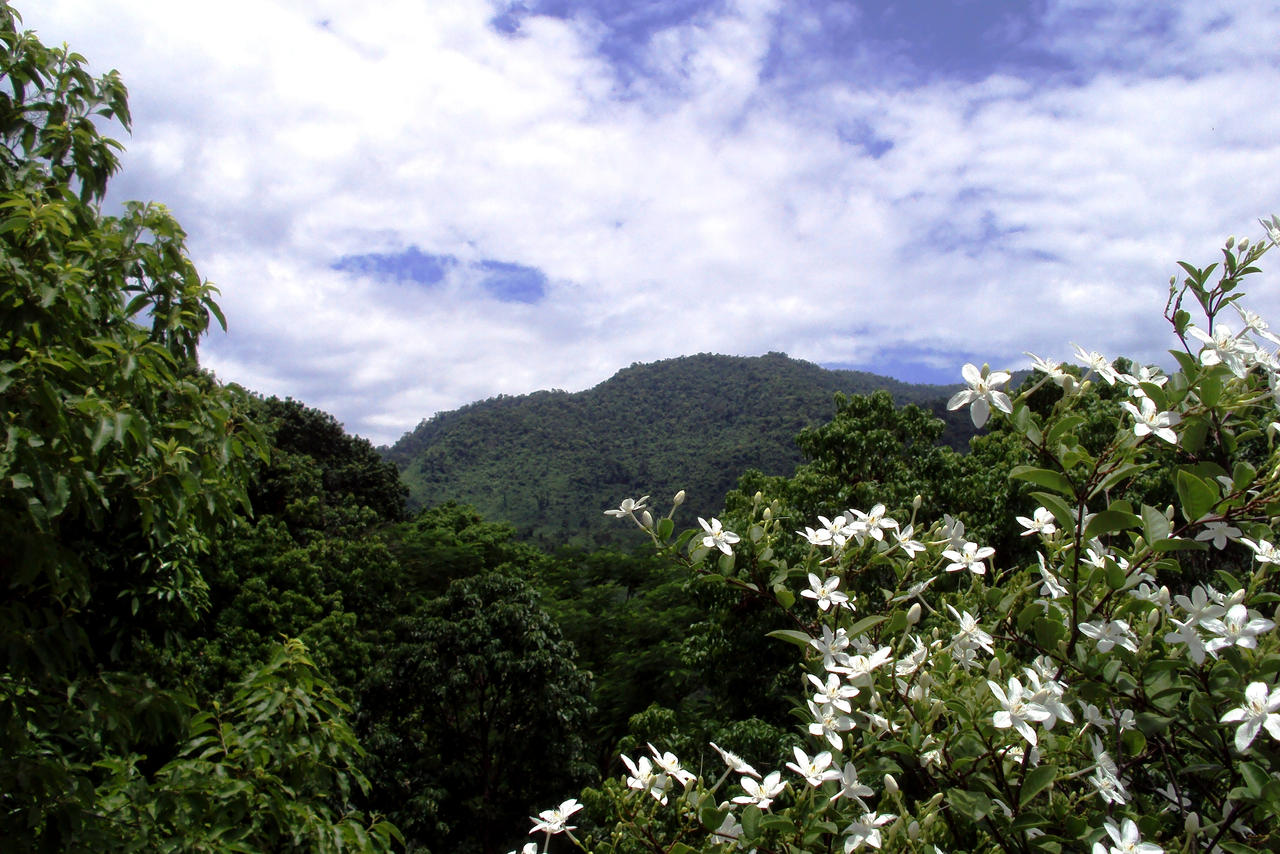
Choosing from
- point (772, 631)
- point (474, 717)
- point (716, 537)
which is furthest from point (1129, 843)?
point (474, 717)

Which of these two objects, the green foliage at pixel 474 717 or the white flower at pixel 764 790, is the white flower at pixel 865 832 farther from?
the green foliage at pixel 474 717

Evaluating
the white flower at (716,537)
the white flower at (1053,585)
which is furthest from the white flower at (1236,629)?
the white flower at (716,537)

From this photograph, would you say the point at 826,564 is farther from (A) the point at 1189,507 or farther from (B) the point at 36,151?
(B) the point at 36,151

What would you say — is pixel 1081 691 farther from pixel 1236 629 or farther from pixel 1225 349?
pixel 1225 349

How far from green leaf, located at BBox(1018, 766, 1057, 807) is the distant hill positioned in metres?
35.7

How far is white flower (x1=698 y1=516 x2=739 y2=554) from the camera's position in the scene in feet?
4.75

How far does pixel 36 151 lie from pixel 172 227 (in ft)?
1.16

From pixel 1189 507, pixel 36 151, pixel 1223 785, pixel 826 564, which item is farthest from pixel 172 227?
pixel 1223 785

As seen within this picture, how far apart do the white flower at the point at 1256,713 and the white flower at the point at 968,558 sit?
1.45ft

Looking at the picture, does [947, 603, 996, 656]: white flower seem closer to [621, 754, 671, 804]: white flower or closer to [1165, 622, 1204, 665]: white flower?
[1165, 622, 1204, 665]: white flower

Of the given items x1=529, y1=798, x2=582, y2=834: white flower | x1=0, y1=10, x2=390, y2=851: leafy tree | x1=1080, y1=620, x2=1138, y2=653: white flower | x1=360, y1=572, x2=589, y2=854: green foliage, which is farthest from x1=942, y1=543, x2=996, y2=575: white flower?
x1=360, y1=572, x2=589, y2=854: green foliage

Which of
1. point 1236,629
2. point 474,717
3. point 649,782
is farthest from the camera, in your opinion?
point 474,717

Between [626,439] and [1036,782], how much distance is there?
65.8 metres

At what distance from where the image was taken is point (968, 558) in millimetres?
1453
